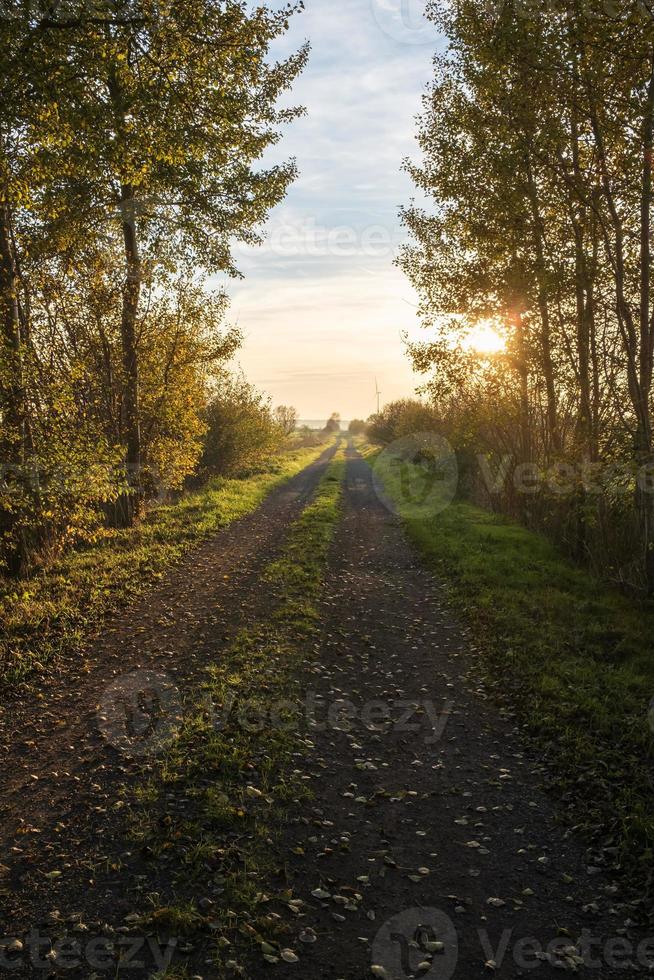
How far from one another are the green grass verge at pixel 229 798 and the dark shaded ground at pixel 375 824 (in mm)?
247

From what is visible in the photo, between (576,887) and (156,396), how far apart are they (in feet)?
62.3

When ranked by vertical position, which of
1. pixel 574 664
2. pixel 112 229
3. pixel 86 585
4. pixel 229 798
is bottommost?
pixel 229 798

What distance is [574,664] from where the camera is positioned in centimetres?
1044

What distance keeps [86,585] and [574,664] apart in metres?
9.88

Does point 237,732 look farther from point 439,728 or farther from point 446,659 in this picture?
point 446,659

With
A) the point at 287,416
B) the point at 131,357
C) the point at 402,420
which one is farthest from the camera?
the point at 287,416

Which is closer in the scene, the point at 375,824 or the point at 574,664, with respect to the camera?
the point at 375,824

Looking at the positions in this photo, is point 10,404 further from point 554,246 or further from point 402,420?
point 402,420

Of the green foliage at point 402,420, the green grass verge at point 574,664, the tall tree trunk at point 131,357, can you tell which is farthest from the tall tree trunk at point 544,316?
the green foliage at point 402,420

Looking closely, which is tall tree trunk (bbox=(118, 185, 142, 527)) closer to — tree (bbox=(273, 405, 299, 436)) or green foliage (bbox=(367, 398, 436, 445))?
green foliage (bbox=(367, 398, 436, 445))

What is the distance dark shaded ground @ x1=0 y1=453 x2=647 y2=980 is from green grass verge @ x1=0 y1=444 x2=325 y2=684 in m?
0.70

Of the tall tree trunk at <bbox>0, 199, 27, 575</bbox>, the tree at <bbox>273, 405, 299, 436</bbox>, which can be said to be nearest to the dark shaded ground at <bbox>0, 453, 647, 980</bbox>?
the tall tree trunk at <bbox>0, 199, 27, 575</bbox>

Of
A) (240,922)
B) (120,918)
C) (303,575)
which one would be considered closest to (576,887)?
(240,922)

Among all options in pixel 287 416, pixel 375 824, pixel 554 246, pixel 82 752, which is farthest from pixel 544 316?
pixel 287 416
